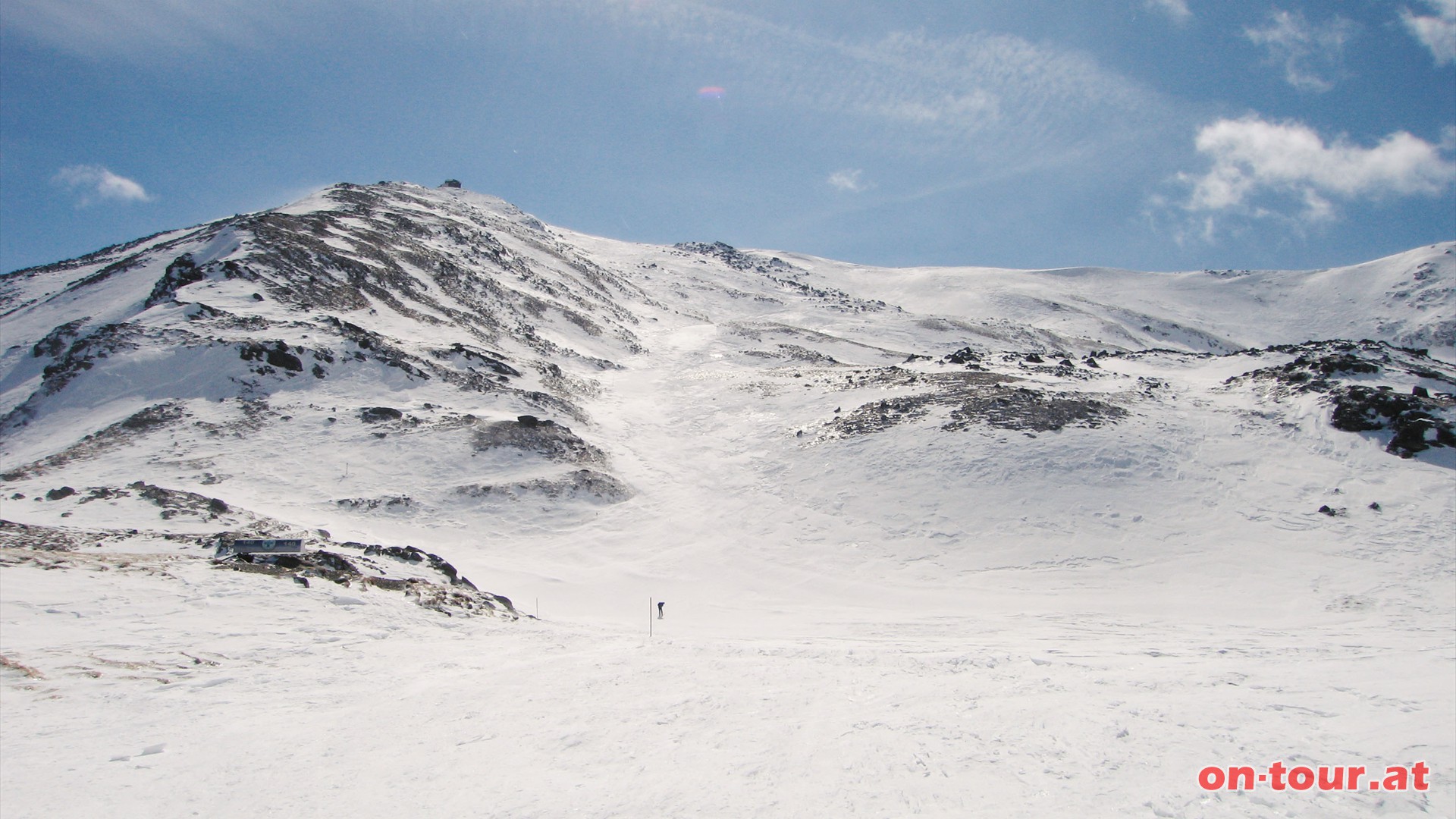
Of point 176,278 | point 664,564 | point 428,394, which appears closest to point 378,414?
point 428,394

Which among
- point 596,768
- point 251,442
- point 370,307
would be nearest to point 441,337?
point 370,307

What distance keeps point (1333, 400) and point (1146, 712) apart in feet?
108

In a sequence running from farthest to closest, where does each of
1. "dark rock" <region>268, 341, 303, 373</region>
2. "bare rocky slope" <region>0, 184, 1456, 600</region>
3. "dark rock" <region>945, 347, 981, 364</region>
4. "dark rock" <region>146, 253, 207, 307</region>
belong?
"dark rock" <region>945, 347, 981, 364</region>, "dark rock" <region>146, 253, 207, 307</region>, "dark rock" <region>268, 341, 303, 373</region>, "bare rocky slope" <region>0, 184, 1456, 600</region>

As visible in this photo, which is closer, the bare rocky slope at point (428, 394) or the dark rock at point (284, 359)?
the bare rocky slope at point (428, 394)

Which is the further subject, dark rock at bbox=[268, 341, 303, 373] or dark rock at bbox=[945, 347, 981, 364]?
dark rock at bbox=[945, 347, 981, 364]

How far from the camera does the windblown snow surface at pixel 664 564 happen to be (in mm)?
9281

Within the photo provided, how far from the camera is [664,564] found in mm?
26609

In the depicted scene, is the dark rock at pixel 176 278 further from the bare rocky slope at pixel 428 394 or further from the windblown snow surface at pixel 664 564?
the windblown snow surface at pixel 664 564

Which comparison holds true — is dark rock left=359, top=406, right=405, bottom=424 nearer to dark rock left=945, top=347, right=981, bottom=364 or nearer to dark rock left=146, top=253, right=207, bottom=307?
dark rock left=146, top=253, right=207, bottom=307

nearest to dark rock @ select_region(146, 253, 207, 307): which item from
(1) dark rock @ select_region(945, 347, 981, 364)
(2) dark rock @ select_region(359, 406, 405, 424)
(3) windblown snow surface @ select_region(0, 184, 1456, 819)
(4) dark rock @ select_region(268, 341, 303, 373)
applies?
(3) windblown snow surface @ select_region(0, 184, 1456, 819)

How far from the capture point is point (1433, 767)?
9.25m

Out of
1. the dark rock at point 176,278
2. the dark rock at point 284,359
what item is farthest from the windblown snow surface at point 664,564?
the dark rock at point 176,278

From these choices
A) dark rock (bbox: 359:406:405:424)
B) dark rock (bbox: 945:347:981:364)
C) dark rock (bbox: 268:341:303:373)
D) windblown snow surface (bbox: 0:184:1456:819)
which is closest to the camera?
windblown snow surface (bbox: 0:184:1456:819)

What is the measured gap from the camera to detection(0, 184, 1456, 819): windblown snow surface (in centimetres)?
928
